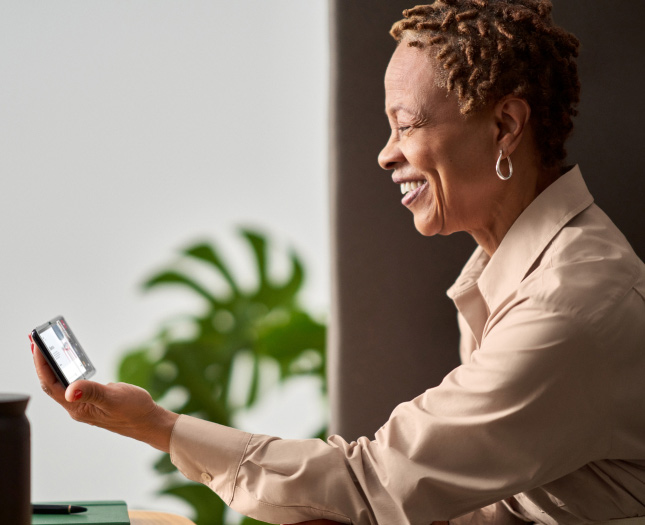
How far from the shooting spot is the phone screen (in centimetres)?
100

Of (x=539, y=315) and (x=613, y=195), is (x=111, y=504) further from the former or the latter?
(x=613, y=195)

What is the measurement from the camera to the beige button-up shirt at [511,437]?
0.96m

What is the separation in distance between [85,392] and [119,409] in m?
0.06

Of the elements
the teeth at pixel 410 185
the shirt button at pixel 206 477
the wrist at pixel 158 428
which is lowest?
the shirt button at pixel 206 477

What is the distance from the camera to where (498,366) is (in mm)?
970

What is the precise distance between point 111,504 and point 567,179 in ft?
3.07

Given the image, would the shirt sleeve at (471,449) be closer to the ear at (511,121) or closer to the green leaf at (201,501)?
the ear at (511,121)

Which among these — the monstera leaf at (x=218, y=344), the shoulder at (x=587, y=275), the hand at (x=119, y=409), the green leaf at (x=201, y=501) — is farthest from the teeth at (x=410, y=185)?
the green leaf at (x=201, y=501)

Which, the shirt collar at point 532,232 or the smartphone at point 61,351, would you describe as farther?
the shirt collar at point 532,232

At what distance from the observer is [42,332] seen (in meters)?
1.01

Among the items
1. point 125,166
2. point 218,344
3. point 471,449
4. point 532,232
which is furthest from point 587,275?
point 125,166

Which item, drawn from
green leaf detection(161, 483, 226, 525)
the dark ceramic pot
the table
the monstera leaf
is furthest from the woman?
green leaf detection(161, 483, 226, 525)

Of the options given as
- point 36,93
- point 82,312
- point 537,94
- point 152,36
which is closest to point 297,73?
point 152,36

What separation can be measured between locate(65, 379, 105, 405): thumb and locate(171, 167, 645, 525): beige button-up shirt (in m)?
0.12
